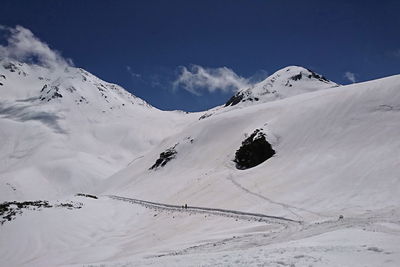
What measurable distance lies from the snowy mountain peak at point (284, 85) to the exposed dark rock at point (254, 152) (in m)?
96.7

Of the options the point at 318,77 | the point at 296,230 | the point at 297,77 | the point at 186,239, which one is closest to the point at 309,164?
the point at 296,230

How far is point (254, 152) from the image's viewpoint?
170 feet

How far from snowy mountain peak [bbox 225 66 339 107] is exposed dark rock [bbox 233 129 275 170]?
96742 mm

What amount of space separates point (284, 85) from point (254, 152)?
11886cm

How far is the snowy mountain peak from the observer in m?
154

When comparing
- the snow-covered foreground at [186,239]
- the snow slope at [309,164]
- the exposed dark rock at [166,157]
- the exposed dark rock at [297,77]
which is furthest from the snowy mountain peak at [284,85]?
the snow-covered foreground at [186,239]

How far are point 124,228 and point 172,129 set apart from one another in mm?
148831

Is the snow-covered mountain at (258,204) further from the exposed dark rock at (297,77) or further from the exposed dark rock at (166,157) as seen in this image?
the exposed dark rock at (297,77)

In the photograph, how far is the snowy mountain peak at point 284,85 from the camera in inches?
6043

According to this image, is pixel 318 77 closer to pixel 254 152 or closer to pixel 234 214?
pixel 254 152

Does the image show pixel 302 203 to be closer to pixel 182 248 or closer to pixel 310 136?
pixel 182 248

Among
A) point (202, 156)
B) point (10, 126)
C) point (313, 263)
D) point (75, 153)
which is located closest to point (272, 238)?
point (313, 263)

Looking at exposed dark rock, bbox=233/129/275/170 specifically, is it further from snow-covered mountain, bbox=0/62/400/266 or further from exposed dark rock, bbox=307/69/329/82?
exposed dark rock, bbox=307/69/329/82

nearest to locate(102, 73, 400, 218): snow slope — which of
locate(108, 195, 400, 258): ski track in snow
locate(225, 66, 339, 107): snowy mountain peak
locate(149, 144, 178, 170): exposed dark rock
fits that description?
locate(108, 195, 400, 258): ski track in snow
